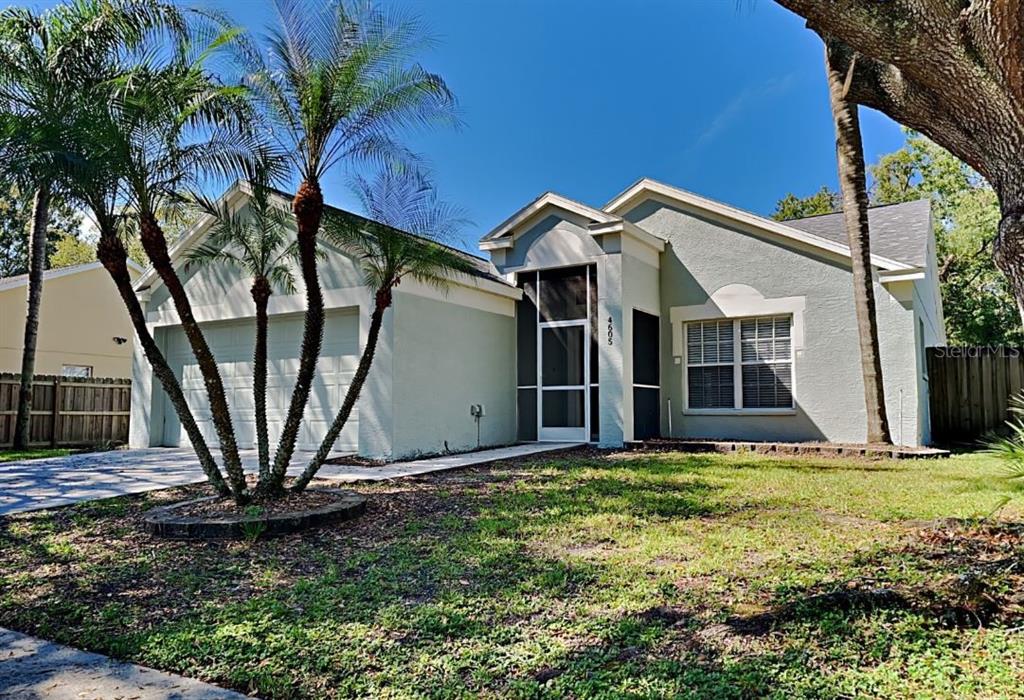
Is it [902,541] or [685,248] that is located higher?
[685,248]

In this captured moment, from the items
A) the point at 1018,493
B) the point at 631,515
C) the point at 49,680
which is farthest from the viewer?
the point at 631,515

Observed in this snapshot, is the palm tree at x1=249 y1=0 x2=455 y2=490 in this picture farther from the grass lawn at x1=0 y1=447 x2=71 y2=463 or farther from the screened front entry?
the grass lawn at x1=0 y1=447 x2=71 y2=463

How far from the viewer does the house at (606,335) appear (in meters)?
12.0

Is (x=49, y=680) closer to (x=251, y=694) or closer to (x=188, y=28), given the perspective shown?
(x=251, y=694)

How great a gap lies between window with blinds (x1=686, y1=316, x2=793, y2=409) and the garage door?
23.1ft

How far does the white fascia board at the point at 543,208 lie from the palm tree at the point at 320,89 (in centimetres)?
608

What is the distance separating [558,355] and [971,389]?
337 inches

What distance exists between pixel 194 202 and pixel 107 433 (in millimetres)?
12738

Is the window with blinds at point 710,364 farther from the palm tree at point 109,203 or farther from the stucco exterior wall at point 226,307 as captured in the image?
the palm tree at point 109,203

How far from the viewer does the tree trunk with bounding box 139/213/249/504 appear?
6.74 meters

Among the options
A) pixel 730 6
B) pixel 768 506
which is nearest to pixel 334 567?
pixel 768 506

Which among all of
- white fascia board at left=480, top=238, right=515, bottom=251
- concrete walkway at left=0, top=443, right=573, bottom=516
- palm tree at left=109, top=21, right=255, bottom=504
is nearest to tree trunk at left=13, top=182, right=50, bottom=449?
concrete walkway at left=0, top=443, right=573, bottom=516

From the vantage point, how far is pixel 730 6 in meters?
4.45

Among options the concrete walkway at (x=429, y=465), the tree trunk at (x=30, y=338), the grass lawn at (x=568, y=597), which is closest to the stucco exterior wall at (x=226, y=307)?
the concrete walkway at (x=429, y=465)
